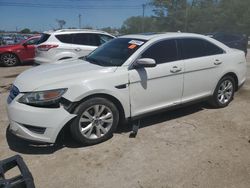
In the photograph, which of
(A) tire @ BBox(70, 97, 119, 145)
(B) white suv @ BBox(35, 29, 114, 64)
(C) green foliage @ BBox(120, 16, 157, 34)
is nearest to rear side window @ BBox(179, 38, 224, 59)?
(A) tire @ BBox(70, 97, 119, 145)

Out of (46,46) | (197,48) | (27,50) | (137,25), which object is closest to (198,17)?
(137,25)

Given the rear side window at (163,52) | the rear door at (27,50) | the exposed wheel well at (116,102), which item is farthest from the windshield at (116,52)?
the rear door at (27,50)

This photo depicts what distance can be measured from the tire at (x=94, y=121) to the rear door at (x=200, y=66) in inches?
59.8

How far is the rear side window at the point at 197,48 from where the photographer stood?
5223 millimetres

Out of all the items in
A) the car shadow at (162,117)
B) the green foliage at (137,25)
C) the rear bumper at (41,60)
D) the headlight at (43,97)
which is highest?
the headlight at (43,97)

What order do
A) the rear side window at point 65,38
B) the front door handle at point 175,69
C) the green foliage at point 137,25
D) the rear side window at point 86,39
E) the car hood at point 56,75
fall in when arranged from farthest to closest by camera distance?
the green foliage at point 137,25
the rear side window at point 86,39
the rear side window at point 65,38
the front door handle at point 175,69
the car hood at point 56,75

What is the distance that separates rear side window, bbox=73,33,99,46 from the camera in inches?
398

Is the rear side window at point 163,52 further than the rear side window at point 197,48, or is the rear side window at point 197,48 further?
the rear side window at point 197,48

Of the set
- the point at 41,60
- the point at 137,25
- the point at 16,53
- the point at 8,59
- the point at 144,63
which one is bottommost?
the point at 137,25

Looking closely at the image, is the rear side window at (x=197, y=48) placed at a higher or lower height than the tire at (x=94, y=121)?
higher

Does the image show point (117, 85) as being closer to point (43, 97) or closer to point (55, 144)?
point (43, 97)

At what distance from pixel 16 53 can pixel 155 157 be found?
36.3ft

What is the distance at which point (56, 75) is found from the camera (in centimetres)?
429

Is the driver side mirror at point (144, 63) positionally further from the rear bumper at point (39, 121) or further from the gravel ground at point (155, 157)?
the rear bumper at point (39, 121)
